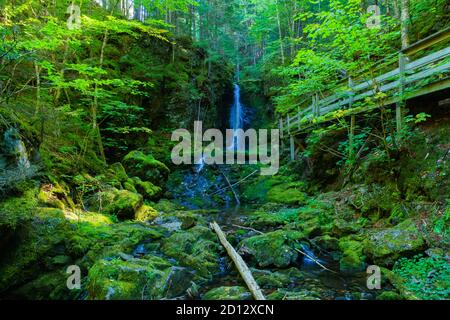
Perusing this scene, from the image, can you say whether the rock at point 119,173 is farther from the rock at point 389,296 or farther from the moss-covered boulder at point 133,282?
the rock at point 389,296

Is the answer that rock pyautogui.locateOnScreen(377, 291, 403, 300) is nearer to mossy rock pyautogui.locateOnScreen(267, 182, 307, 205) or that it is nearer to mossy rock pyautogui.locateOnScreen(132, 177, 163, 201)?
mossy rock pyautogui.locateOnScreen(267, 182, 307, 205)

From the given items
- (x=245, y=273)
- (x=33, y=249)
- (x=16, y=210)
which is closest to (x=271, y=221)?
(x=245, y=273)

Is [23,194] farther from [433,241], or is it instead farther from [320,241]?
[433,241]

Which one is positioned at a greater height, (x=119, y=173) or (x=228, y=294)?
(x=119, y=173)

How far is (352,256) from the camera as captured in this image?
18.3ft

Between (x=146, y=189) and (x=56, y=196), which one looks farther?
(x=146, y=189)

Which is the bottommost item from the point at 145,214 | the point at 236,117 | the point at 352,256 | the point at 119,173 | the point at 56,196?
the point at 352,256

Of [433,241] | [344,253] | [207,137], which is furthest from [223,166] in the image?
[433,241]

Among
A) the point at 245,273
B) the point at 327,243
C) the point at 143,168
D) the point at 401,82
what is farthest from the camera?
the point at 143,168

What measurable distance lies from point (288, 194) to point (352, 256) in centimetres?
643

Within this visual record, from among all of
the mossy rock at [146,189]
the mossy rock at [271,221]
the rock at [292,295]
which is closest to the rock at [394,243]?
the rock at [292,295]

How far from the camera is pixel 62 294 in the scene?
4555 millimetres

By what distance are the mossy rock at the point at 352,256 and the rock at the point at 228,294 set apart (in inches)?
88.8

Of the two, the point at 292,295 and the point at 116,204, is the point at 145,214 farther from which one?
the point at 292,295
